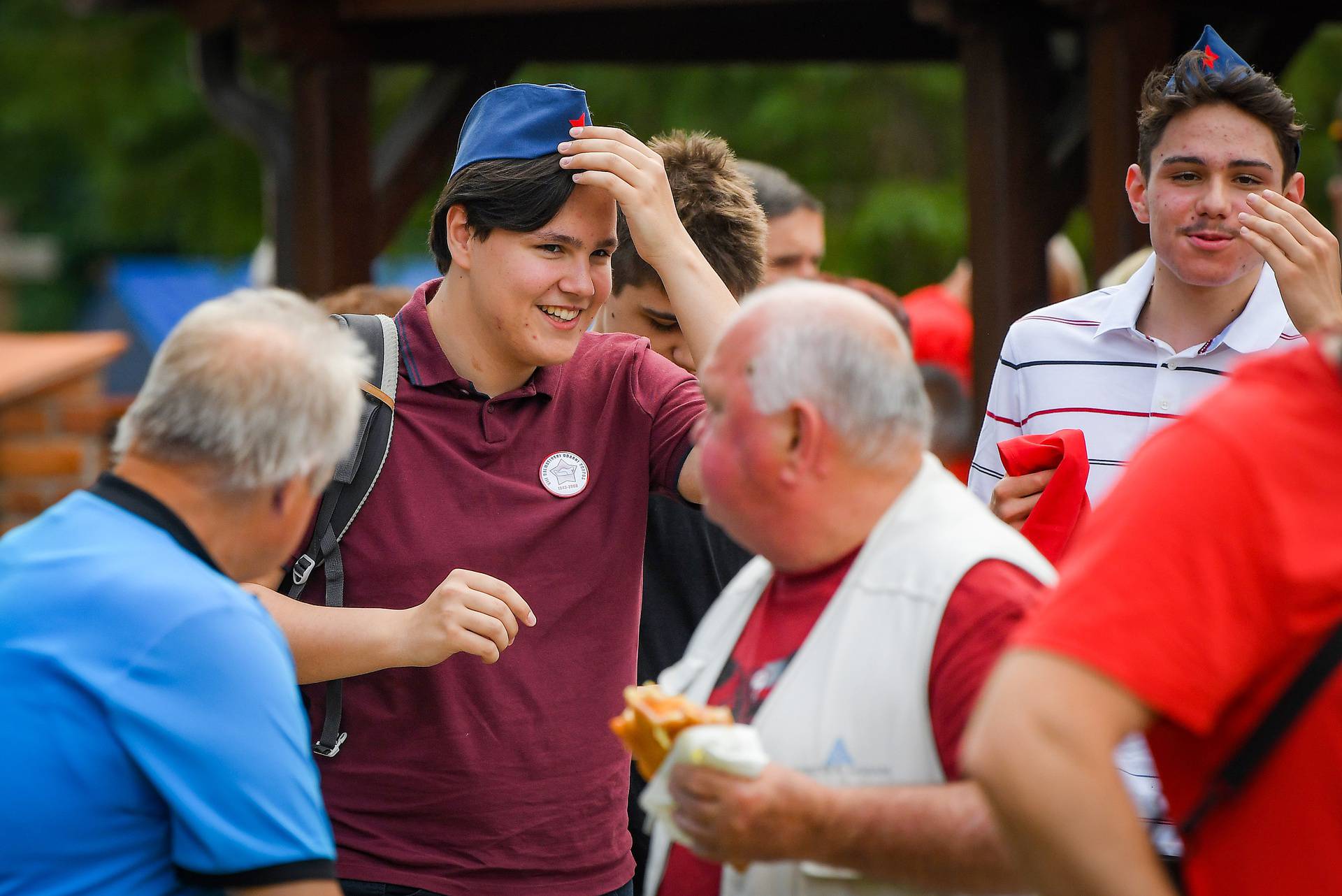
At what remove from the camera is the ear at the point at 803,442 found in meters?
1.82

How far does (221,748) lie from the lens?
1.74 metres

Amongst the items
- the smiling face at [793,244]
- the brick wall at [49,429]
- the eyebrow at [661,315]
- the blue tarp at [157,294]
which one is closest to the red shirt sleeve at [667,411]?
the eyebrow at [661,315]

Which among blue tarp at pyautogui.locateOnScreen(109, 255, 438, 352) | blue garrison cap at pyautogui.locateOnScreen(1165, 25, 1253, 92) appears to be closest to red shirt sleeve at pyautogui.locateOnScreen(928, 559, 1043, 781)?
blue garrison cap at pyautogui.locateOnScreen(1165, 25, 1253, 92)

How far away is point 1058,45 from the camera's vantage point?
7.47 meters

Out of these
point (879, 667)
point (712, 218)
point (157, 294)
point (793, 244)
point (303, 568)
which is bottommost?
point (157, 294)

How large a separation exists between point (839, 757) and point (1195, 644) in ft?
1.70

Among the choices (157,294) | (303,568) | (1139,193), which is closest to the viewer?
(303,568)

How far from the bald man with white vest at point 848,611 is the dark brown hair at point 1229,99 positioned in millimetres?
1334

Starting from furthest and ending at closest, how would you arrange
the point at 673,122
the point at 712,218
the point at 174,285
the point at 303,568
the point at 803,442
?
the point at 174,285
the point at 673,122
the point at 712,218
the point at 303,568
the point at 803,442

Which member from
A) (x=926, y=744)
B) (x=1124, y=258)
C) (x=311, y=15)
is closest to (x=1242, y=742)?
(x=926, y=744)

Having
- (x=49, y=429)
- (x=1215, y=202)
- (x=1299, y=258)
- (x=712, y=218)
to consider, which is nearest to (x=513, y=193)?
(x=712, y=218)

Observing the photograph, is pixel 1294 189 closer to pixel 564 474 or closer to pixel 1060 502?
pixel 1060 502

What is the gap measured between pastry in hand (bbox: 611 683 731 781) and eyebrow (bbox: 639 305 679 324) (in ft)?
5.02

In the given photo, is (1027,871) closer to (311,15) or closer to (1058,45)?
(311,15)
